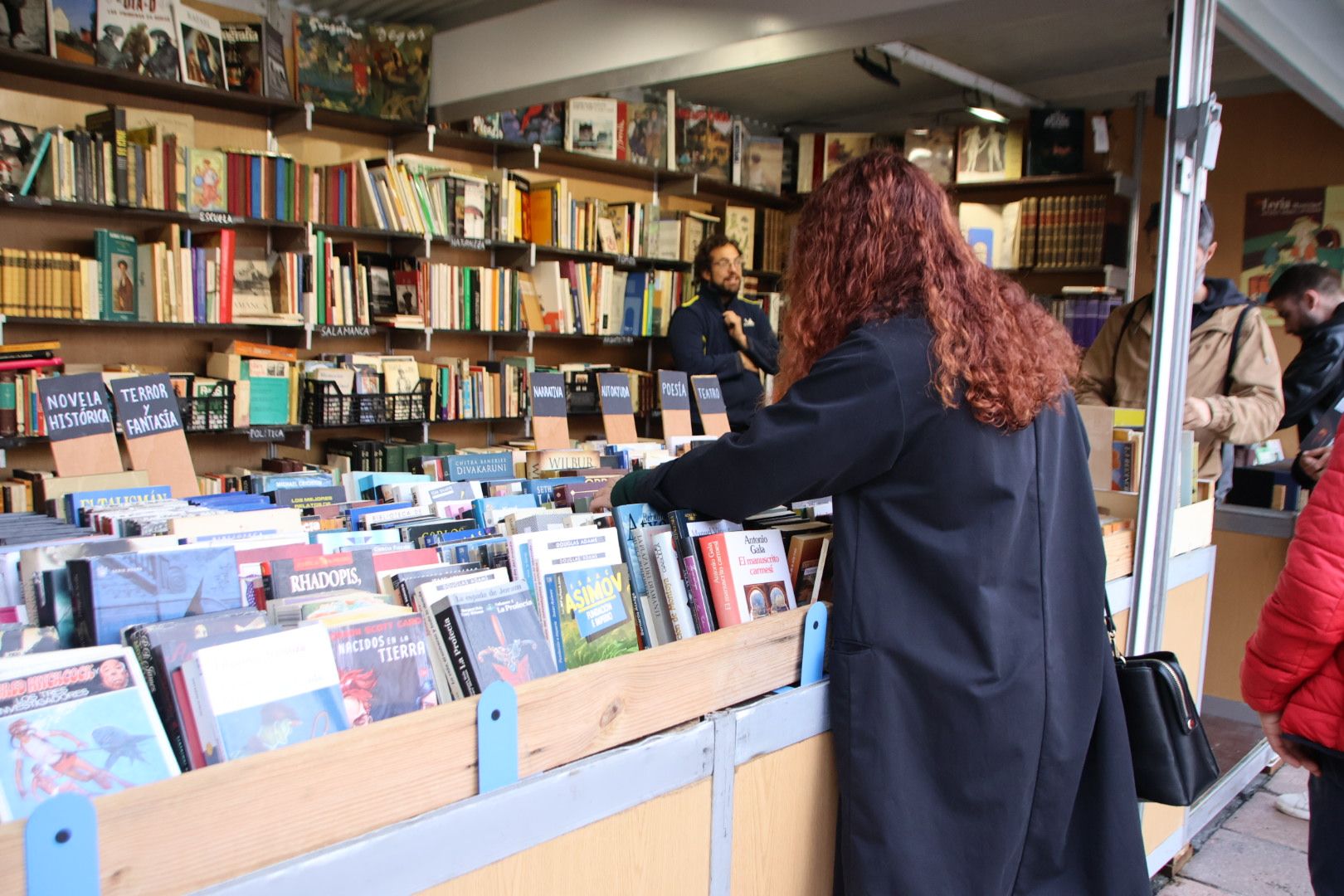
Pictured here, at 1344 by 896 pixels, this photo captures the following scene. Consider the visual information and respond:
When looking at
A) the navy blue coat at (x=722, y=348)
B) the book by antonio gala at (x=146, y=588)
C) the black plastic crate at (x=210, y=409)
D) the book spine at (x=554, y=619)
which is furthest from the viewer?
the navy blue coat at (x=722, y=348)

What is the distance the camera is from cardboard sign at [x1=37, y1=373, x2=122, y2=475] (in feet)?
6.72

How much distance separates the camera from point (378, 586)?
4.45 ft

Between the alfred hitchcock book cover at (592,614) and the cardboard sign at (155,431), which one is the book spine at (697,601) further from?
the cardboard sign at (155,431)

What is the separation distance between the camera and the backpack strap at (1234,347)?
312cm

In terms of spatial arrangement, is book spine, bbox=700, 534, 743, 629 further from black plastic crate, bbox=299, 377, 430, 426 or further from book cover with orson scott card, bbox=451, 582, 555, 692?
black plastic crate, bbox=299, 377, 430, 426

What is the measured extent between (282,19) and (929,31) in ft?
10.2

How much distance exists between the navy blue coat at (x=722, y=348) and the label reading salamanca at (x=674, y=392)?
1307 millimetres

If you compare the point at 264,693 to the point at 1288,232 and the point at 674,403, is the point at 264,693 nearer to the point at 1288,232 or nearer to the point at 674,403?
the point at 674,403

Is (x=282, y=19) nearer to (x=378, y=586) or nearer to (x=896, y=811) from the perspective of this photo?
(x=378, y=586)

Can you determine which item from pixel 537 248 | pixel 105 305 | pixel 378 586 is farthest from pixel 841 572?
pixel 537 248

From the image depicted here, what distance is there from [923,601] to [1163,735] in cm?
63

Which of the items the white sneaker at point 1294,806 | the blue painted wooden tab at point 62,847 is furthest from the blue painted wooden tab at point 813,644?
the white sneaker at point 1294,806

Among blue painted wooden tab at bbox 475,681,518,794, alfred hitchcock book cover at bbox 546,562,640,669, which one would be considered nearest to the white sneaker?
alfred hitchcock book cover at bbox 546,562,640,669

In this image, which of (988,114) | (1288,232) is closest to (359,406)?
(988,114)
